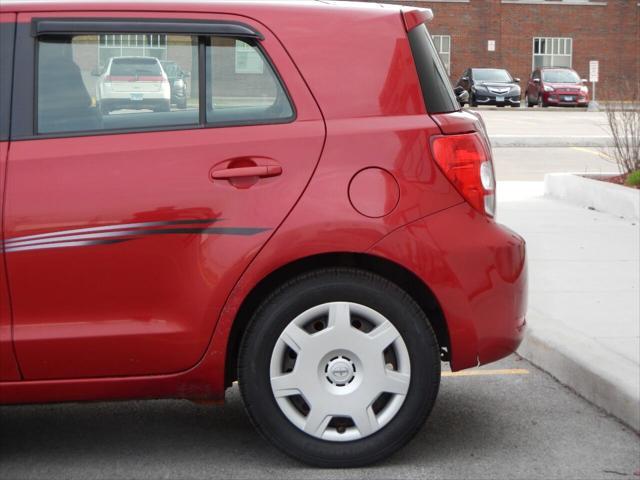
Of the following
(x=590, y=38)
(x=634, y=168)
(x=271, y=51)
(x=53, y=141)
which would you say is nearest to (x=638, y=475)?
(x=271, y=51)

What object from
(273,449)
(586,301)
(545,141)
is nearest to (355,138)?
(273,449)

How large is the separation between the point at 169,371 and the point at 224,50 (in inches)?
49.2

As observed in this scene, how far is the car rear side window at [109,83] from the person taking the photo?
465 cm

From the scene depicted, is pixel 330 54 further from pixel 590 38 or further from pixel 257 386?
pixel 590 38

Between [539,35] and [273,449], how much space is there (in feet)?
177

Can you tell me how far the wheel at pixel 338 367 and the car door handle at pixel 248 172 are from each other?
421 millimetres

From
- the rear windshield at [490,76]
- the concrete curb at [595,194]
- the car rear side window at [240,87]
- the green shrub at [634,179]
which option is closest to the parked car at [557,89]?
the rear windshield at [490,76]

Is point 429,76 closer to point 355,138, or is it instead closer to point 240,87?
point 355,138

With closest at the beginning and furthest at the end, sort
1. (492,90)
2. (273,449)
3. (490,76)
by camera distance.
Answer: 1. (273,449)
2. (492,90)
3. (490,76)

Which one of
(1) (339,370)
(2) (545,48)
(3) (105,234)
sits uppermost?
(2) (545,48)

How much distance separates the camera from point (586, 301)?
26.2 ft

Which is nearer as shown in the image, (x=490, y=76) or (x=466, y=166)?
(x=466, y=166)

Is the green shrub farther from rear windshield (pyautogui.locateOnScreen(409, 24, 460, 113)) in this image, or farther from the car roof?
the car roof

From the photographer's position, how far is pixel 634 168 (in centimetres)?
1410
